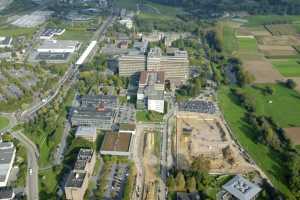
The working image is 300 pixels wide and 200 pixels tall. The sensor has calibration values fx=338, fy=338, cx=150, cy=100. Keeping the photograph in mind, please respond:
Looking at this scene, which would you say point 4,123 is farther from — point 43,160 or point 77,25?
point 77,25

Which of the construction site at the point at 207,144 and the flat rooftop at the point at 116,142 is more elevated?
the flat rooftop at the point at 116,142

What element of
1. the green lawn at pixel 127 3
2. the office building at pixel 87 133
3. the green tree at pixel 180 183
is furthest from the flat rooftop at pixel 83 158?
the green lawn at pixel 127 3

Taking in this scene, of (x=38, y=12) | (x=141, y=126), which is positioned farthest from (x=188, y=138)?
(x=38, y=12)

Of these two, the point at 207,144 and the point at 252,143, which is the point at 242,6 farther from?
the point at 207,144

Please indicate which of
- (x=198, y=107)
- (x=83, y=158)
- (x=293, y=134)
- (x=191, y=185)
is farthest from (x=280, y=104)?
(x=83, y=158)

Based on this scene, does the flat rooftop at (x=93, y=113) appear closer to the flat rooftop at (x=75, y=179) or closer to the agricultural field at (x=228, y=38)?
the flat rooftop at (x=75, y=179)

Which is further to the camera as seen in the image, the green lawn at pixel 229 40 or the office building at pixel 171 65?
the green lawn at pixel 229 40

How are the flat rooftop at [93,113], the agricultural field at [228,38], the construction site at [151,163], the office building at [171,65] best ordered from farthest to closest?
the agricultural field at [228,38], the office building at [171,65], the flat rooftop at [93,113], the construction site at [151,163]
